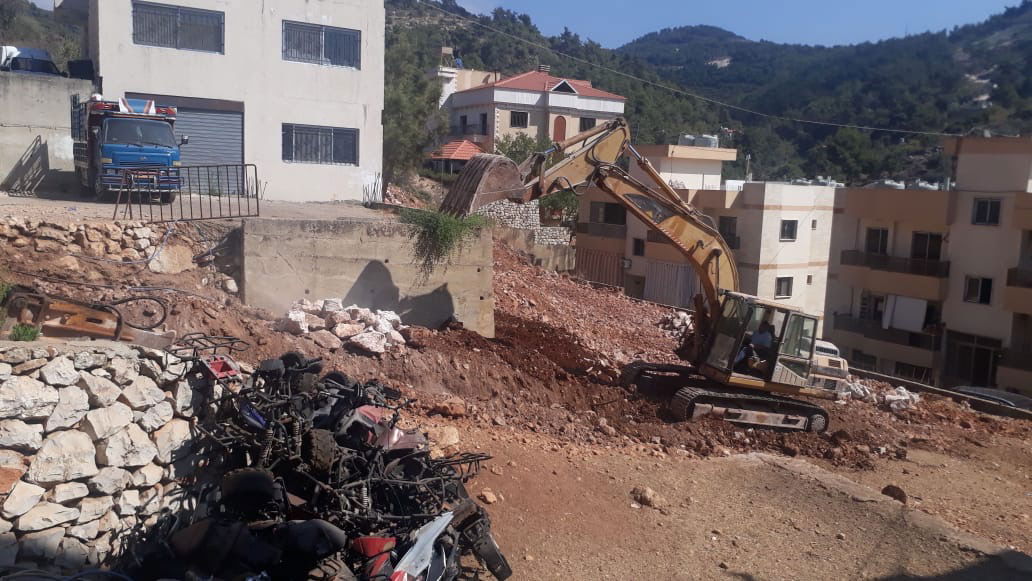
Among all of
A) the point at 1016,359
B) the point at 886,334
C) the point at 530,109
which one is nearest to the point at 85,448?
the point at 1016,359

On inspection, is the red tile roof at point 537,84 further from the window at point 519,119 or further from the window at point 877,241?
the window at point 877,241

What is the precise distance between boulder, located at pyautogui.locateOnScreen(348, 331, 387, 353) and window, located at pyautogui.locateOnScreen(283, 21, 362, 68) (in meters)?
12.2

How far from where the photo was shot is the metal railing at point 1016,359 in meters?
24.8

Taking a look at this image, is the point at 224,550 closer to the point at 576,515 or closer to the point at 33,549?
the point at 33,549

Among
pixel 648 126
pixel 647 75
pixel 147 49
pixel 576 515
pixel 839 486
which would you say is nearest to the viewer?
pixel 576 515

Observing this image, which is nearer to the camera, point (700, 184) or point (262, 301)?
point (262, 301)

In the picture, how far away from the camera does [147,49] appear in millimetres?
20609

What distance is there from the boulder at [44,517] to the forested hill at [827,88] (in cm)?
3392

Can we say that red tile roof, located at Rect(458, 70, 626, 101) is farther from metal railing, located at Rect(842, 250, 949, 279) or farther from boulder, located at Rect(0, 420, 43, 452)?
boulder, located at Rect(0, 420, 43, 452)

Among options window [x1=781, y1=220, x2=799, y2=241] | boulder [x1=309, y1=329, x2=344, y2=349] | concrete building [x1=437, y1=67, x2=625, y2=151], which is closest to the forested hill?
concrete building [x1=437, y1=67, x2=625, y2=151]

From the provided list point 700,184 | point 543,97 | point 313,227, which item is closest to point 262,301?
point 313,227

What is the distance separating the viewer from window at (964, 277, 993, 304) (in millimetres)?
27000

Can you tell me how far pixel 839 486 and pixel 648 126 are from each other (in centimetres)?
5458

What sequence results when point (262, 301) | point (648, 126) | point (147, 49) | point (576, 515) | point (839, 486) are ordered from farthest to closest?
1. point (648, 126)
2. point (147, 49)
3. point (262, 301)
4. point (839, 486)
5. point (576, 515)
